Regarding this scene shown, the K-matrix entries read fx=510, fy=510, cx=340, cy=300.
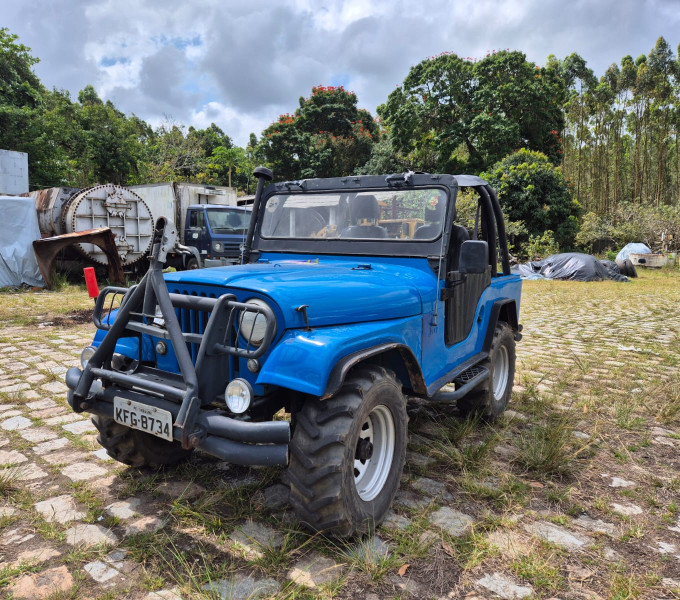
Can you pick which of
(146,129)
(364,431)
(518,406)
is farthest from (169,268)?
(146,129)

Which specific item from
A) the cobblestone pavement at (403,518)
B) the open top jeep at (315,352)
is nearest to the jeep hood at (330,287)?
the open top jeep at (315,352)

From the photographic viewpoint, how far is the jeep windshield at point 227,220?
48.7ft

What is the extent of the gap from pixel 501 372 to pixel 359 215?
207 centimetres

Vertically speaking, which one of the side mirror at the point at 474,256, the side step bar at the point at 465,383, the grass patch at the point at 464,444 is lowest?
the grass patch at the point at 464,444

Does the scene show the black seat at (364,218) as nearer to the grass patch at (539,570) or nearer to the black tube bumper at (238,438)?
the black tube bumper at (238,438)

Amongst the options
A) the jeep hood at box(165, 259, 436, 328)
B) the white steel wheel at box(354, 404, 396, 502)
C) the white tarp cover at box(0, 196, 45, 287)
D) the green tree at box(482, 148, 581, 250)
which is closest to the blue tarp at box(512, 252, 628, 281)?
the green tree at box(482, 148, 581, 250)

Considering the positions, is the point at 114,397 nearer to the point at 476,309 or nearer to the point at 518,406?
the point at 476,309

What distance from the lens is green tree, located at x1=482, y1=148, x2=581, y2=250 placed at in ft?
73.9

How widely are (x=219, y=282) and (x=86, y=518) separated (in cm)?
149

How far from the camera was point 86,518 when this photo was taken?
9.09 ft

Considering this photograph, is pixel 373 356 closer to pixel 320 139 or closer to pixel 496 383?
pixel 496 383

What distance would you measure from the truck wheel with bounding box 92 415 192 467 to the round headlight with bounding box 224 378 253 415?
105cm

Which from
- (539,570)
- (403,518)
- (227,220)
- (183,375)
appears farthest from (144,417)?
(227,220)

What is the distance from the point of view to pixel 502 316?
15.8 ft
